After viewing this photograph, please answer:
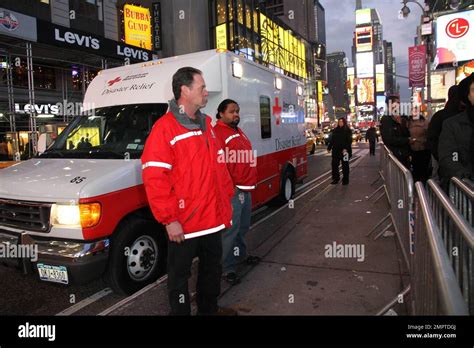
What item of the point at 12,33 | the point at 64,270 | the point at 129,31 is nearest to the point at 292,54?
the point at 129,31

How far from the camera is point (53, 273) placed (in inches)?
145

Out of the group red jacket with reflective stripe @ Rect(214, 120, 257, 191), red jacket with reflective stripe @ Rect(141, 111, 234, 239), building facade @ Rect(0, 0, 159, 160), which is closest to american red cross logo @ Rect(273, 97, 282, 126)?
red jacket with reflective stripe @ Rect(214, 120, 257, 191)

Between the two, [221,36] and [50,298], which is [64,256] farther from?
[221,36]

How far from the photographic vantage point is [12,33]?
11.0 m

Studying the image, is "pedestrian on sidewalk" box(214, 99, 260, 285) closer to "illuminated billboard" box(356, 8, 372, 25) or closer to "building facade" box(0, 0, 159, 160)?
"building facade" box(0, 0, 159, 160)

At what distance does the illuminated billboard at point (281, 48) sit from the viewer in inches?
1465

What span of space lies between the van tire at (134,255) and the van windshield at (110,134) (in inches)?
33.5

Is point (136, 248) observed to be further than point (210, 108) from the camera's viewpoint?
No

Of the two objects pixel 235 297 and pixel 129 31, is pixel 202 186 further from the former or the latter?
pixel 129 31

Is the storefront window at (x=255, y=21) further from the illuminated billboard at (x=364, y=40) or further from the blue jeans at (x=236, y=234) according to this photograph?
the illuminated billboard at (x=364, y=40)

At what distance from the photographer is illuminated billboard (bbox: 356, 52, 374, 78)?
5846 inches
